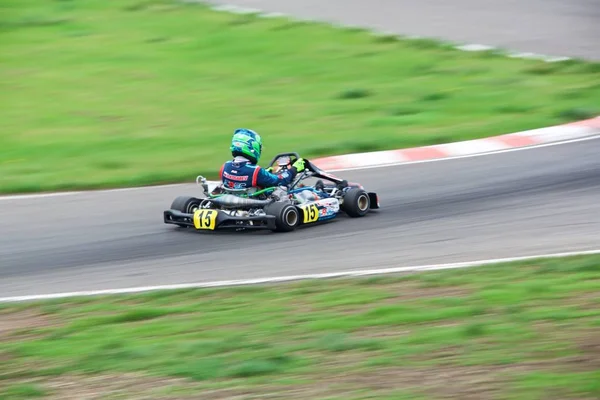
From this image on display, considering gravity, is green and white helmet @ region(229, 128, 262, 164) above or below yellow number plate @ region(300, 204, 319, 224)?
above

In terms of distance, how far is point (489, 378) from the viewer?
5.66 meters

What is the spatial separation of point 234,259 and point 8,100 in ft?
31.1

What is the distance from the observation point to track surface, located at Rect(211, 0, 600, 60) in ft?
65.7

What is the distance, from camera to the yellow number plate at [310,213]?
10.7m

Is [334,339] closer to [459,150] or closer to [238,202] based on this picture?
[238,202]

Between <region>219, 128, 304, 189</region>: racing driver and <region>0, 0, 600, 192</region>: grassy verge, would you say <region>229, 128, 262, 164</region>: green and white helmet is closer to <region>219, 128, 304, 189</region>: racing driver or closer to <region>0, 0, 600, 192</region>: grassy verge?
<region>219, 128, 304, 189</region>: racing driver

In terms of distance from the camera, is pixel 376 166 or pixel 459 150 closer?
pixel 376 166

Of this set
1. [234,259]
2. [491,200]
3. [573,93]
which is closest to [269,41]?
[573,93]

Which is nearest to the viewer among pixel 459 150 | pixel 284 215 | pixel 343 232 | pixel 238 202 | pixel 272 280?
pixel 272 280

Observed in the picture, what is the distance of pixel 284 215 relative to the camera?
10.4 m

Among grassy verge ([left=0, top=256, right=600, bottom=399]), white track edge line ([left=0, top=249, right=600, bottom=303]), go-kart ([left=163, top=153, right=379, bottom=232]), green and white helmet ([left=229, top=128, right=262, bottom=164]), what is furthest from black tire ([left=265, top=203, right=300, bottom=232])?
grassy verge ([left=0, top=256, right=600, bottom=399])

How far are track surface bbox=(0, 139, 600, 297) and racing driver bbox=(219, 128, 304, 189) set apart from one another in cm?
51

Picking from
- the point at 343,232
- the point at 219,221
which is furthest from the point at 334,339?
the point at 219,221

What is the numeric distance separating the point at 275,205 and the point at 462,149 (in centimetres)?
421
